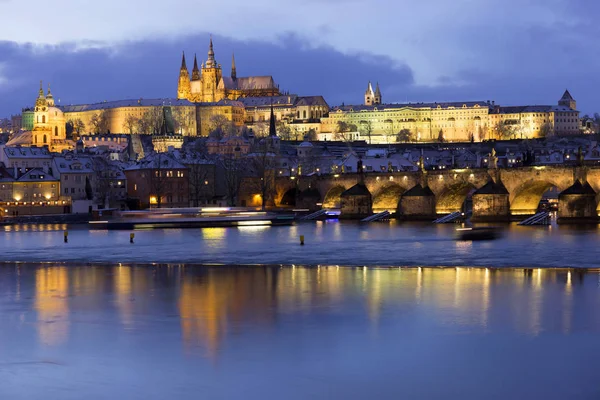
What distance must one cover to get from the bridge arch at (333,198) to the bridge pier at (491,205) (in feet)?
68.8

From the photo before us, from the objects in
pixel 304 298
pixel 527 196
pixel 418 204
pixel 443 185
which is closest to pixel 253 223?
pixel 418 204

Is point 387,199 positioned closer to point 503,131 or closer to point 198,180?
point 198,180

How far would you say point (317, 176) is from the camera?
8800 cm

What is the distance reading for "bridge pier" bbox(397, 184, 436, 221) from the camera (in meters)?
72.4

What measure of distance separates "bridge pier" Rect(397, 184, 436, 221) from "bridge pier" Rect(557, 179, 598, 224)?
11.9 m

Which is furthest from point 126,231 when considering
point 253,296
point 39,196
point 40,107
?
point 40,107

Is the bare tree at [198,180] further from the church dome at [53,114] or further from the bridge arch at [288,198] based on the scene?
the church dome at [53,114]

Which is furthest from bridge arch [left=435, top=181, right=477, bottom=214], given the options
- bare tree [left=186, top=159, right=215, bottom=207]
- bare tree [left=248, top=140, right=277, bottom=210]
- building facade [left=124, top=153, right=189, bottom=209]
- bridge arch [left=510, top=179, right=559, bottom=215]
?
building facade [left=124, top=153, right=189, bottom=209]

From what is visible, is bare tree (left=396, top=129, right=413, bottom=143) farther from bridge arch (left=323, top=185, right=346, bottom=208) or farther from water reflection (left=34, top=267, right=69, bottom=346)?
water reflection (left=34, top=267, right=69, bottom=346)

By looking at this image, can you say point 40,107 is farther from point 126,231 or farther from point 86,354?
point 86,354

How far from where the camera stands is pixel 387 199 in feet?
268

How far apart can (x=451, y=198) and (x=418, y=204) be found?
4.53 metres

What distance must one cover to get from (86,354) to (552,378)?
874 centimetres

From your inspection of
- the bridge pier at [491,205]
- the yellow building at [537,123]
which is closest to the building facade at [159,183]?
the bridge pier at [491,205]
